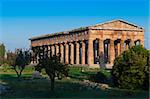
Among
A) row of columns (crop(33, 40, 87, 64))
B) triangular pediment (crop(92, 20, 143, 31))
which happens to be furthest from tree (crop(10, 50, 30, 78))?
triangular pediment (crop(92, 20, 143, 31))

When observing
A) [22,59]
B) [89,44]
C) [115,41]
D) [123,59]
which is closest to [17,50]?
[22,59]

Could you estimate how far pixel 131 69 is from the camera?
143ft

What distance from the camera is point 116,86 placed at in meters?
44.4

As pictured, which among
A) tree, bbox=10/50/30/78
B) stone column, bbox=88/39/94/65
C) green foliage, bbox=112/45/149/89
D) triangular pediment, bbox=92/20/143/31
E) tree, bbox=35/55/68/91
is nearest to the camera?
tree, bbox=35/55/68/91

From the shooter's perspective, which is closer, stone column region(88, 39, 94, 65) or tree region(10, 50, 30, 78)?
tree region(10, 50, 30, 78)

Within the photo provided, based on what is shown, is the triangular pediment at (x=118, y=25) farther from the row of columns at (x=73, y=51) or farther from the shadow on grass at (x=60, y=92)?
the shadow on grass at (x=60, y=92)

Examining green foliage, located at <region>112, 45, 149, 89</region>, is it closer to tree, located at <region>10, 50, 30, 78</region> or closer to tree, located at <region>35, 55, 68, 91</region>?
tree, located at <region>35, 55, 68, 91</region>

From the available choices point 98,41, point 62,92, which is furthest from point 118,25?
point 62,92

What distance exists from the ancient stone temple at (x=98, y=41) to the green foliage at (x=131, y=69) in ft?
121

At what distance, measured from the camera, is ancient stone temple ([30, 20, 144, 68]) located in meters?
87.4

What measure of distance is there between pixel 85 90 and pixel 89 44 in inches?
1938

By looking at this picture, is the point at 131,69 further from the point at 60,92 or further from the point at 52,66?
the point at 60,92

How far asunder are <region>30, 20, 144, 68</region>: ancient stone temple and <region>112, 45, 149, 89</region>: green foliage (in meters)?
36.9

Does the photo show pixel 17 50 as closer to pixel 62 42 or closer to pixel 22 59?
pixel 22 59
